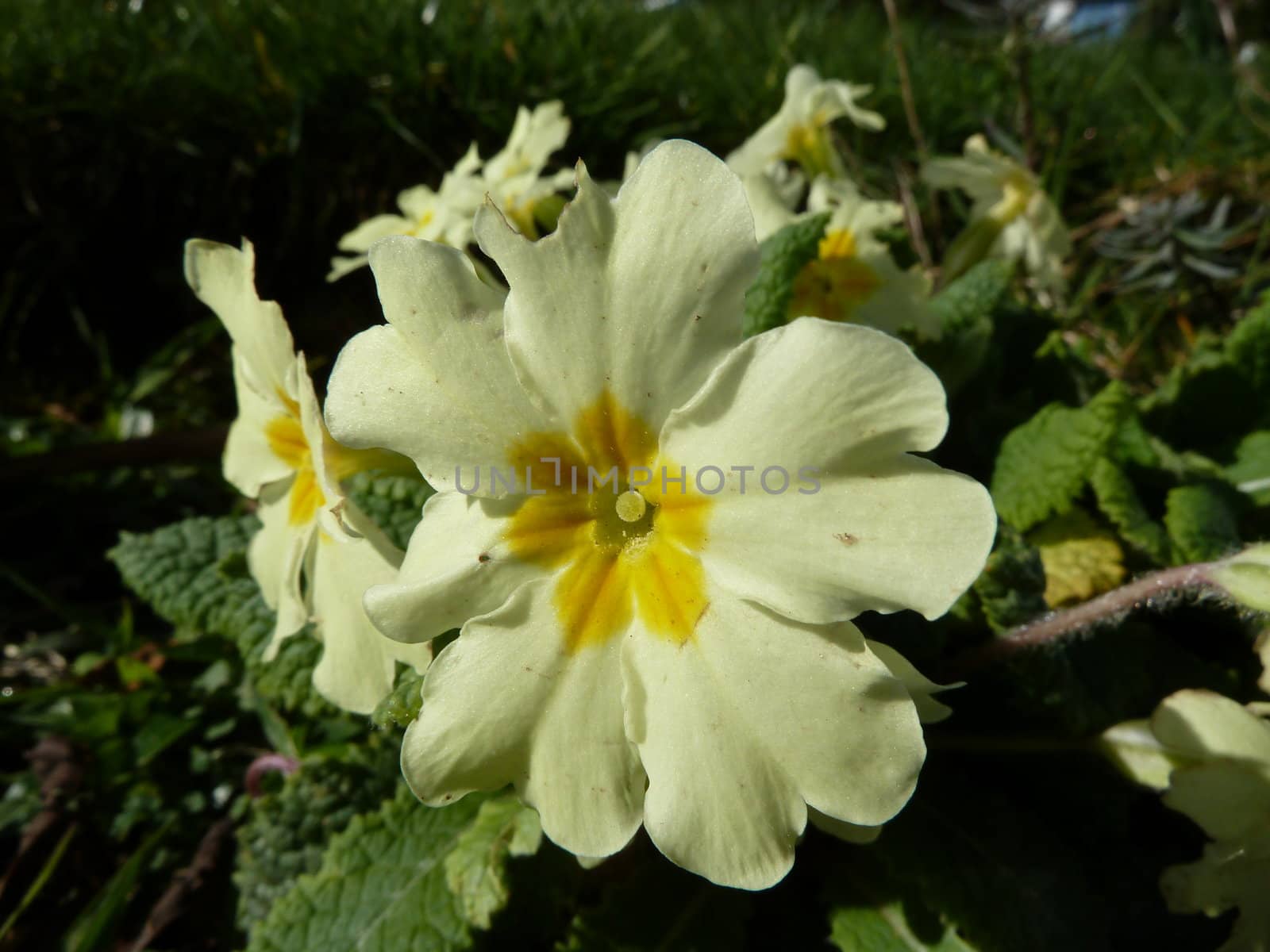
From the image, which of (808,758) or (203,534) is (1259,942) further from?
(203,534)

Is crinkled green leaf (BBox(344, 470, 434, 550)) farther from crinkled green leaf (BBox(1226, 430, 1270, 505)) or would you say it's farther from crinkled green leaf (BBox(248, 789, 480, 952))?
crinkled green leaf (BBox(1226, 430, 1270, 505))

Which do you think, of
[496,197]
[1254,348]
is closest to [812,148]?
[496,197]

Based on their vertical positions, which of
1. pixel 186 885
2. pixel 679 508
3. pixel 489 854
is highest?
pixel 679 508

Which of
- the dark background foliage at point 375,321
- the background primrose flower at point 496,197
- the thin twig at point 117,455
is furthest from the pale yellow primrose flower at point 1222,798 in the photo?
the thin twig at point 117,455

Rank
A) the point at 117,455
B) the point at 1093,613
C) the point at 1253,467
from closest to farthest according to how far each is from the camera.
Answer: the point at 1093,613, the point at 1253,467, the point at 117,455

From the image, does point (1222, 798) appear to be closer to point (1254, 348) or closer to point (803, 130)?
point (1254, 348)
